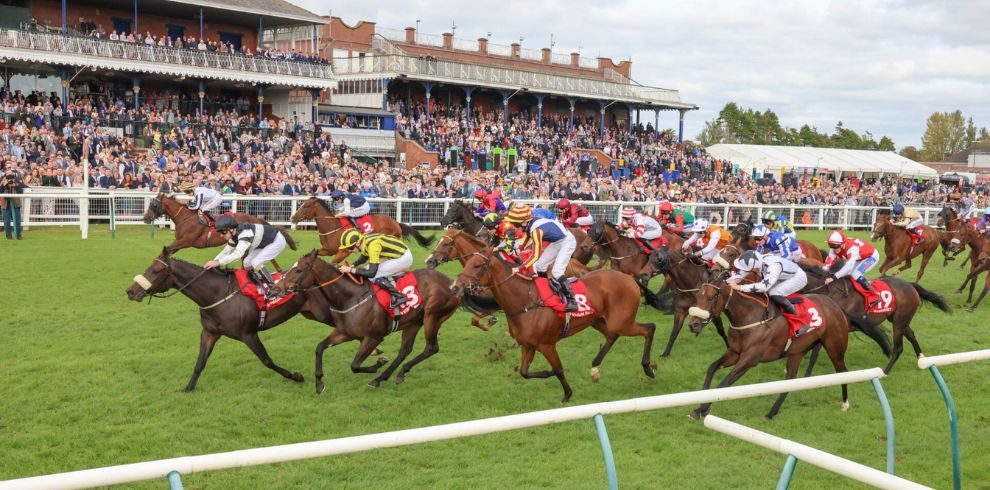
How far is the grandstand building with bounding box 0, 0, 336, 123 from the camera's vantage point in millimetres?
26094

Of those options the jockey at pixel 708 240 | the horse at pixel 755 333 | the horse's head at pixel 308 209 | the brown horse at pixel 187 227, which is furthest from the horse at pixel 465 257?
the horse's head at pixel 308 209

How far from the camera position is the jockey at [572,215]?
1261 centimetres

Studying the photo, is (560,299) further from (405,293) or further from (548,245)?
(405,293)

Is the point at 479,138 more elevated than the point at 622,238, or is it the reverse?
the point at 479,138

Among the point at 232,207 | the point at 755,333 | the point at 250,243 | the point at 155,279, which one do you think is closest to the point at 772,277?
the point at 755,333

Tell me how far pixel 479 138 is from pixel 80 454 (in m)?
28.3

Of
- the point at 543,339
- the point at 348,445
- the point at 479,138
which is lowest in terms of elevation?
the point at 543,339

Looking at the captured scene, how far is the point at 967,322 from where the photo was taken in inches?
455

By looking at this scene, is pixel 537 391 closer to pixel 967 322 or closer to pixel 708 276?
pixel 708 276

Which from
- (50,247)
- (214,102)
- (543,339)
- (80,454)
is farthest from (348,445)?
(214,102)

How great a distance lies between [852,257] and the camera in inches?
354

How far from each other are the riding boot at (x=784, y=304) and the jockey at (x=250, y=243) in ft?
14.8

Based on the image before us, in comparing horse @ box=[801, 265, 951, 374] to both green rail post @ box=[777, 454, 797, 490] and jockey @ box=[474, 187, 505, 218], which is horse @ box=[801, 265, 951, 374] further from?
green rail post @ box=[777, 454, 797, 490]

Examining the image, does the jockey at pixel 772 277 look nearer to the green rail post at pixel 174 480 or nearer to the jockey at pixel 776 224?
the jockey at pixel 776 224
